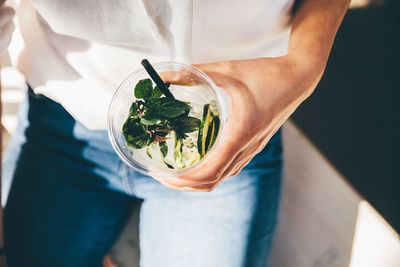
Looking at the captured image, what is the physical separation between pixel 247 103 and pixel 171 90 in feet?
0.38

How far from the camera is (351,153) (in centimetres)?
141

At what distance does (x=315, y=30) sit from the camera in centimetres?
72

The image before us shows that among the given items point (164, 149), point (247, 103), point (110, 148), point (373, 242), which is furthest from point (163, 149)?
point (373, 242)

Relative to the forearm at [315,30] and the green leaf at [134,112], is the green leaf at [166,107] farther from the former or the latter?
the forearm at [315,30]

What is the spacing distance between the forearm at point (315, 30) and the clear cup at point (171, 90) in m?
0.20

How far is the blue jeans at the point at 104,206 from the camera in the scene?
822 millimetres

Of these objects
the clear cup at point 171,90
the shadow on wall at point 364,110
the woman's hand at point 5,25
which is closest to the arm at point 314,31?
the clear cup at point 171,90

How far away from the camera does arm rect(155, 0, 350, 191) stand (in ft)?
1.94

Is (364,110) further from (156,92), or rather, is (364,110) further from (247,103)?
(156,92)

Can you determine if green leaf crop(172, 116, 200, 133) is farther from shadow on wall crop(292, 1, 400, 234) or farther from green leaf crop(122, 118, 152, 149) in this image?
shadow on wall crop(292, 1, 400, 234)

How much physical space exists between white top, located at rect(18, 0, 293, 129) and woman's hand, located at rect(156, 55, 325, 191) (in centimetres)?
8

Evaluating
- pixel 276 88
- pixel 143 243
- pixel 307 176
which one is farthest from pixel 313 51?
pixel 143 243

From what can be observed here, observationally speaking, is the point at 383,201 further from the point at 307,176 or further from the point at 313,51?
the point at 313,51

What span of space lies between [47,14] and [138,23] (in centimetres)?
15
